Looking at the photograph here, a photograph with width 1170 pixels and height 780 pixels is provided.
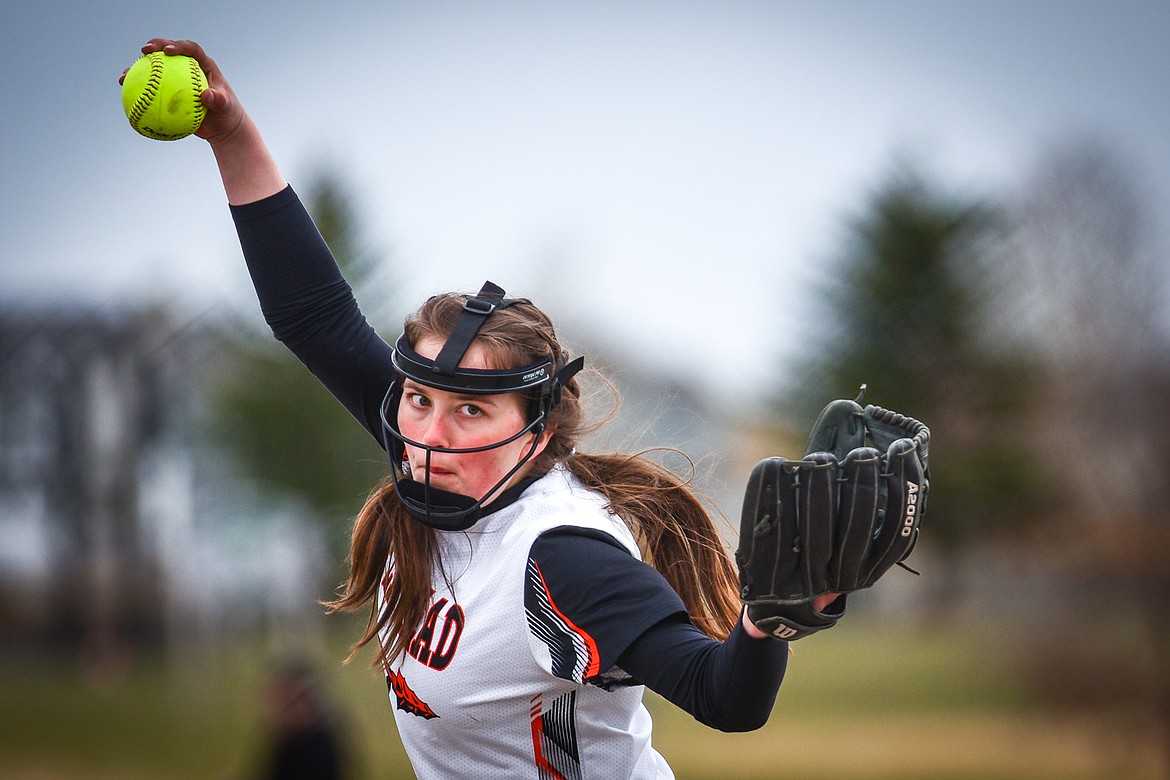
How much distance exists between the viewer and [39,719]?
23.3 meters

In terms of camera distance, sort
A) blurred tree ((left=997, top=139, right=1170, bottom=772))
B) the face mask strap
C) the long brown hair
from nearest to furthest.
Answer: the face mask strap < the long brown hair < blurred tree ((left=997, top=139, right=1170, bottom=772))

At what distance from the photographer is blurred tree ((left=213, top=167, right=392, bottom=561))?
83.0 ft

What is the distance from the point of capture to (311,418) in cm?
2592

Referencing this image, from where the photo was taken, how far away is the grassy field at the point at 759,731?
1733 centimetres

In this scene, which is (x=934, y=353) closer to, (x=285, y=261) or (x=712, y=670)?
(x=285, y=261)

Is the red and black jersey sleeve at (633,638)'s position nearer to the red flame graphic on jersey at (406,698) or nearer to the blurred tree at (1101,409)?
the red flame graphic on jersey at (406,698)

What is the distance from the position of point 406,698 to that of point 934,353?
17.5 m

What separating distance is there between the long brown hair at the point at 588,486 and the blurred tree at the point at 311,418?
2248 centimetres

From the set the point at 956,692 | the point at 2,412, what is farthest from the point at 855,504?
the point at 2,412

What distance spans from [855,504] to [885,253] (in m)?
19.0

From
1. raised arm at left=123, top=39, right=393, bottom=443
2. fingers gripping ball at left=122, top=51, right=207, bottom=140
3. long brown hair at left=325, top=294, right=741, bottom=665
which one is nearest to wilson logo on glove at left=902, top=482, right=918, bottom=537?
long brown hair at left=325, top=294, right=741, bottom=665

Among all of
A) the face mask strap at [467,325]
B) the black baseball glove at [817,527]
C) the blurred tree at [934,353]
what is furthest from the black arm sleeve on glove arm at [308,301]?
the blurred tree at [934,353]

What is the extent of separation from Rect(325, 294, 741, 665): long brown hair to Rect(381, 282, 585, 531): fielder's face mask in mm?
38

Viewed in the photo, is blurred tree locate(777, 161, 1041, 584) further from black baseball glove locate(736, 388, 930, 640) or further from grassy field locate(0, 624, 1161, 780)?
black baseball glove locate(736, 388, 930, 640)
